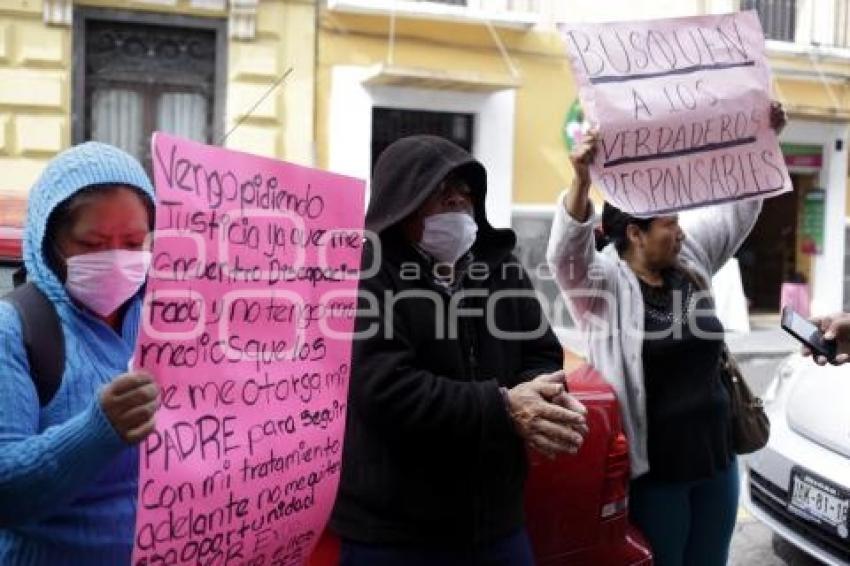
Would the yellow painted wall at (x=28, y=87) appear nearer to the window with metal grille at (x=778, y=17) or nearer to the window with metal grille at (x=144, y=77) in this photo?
the window with metal grille at (x=144, y=77)

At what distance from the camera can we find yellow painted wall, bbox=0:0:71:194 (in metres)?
9.18

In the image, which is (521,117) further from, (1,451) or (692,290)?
(1,451)

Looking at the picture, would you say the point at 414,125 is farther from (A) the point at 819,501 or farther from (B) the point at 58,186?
(B) the point at 58,186

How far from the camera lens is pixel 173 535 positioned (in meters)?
1.56

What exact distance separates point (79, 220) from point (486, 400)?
2.83 feet

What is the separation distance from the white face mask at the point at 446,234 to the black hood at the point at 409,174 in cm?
7

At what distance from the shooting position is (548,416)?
189 centimetres

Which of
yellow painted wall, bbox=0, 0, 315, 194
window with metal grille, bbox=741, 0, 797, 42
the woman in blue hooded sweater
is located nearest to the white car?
the woman in blue hooded sweater

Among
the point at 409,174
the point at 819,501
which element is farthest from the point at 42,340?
the point at 819,501

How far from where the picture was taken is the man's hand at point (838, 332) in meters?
2.78

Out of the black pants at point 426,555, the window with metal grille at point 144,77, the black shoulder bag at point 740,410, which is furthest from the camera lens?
the window with metal grille at point 144,77

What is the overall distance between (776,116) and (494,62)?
879cm

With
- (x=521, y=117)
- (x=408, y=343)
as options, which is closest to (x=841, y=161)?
(x=521, y=117)

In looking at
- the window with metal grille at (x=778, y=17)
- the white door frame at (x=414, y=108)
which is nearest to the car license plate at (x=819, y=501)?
the white door frame at (x=414, y=108)
